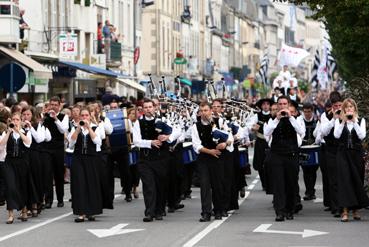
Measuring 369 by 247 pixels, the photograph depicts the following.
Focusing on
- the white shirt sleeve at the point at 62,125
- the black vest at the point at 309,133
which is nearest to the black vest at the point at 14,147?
the white shirt sleeve at the point at 62,125

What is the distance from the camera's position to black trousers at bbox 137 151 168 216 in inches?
822

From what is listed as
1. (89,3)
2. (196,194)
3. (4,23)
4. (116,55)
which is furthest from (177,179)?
(116,55)

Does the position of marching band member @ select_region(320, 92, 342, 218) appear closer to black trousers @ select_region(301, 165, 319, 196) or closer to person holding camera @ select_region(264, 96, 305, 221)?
person holding camera @ select_region(264, 96, 305, 221)

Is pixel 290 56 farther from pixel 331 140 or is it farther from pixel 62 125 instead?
pixel 331 140

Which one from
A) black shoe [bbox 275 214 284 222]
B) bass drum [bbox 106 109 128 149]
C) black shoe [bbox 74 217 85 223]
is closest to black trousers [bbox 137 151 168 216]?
black shoe [bbox 74 217 85 223]

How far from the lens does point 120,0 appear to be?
66.1 m

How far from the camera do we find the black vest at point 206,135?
20656mm

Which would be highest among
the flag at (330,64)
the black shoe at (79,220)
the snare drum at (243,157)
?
the flag at (330,64)

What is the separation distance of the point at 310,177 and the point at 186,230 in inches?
247

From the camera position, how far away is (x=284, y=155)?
68.7 ft

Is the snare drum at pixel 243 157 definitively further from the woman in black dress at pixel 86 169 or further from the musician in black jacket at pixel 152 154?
the woman in black dress at pixel 86 169

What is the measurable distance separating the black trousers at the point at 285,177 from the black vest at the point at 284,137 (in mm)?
117

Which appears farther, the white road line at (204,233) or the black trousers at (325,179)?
the black trousers at (325,179)

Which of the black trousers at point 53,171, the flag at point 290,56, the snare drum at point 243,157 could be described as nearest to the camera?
the black trousers at point 53,171
